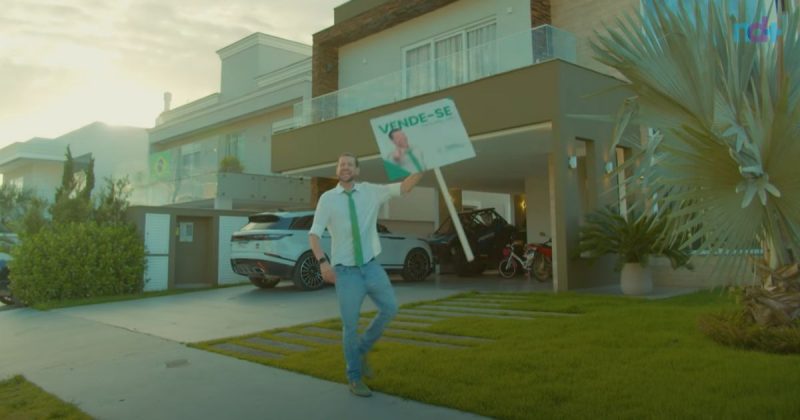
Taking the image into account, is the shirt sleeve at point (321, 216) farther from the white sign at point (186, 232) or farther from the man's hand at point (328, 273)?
the white sign at point (186, 232)

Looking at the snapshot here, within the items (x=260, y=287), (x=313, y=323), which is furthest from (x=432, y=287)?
(x=313, y=323)

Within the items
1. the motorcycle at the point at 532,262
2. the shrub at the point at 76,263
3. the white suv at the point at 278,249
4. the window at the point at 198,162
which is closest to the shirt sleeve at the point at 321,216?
the white suv at the point at 278,249

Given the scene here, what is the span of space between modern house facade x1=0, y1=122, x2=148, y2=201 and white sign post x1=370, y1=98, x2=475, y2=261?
31241 mm

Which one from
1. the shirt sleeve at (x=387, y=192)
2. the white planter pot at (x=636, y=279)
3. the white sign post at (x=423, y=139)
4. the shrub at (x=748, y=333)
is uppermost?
the white sign post at (x=423, y=139)

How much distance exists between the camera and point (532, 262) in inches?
552

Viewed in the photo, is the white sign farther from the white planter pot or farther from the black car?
the white planter pot

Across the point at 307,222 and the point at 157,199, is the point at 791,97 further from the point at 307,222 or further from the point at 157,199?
the point at 157,199

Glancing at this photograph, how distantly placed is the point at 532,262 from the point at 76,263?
9.93m

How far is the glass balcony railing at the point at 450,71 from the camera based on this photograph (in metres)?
11.2

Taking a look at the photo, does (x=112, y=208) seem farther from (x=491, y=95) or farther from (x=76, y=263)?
(x=491, y=95)

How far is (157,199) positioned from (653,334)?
21.4 meters

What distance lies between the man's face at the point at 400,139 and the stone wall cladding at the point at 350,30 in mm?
11603

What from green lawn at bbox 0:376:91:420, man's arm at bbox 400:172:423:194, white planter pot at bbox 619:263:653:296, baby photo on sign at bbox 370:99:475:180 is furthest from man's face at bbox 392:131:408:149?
white planter pot at bbox 619:263:653:296

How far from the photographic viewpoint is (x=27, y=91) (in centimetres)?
1184
